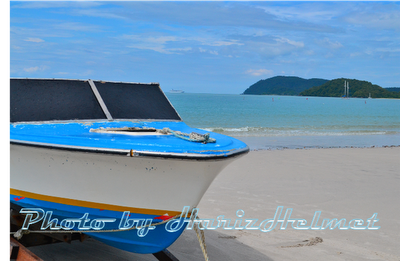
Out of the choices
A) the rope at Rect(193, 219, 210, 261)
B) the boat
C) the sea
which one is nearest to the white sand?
the rope at Rect(193, 219, 210, 261)

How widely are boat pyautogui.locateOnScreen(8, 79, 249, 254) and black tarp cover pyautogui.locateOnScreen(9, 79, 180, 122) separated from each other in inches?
2.3

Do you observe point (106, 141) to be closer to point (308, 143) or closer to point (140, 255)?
point (140, 255)

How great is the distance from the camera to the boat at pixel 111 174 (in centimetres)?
291

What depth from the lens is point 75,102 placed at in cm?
407

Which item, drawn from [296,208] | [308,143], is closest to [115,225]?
[296,208]

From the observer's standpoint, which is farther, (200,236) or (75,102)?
(75,102)

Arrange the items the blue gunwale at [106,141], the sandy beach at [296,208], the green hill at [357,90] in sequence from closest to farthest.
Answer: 1. the blue gunwale at [106,141]
2. the sandy beach at [296,208]
3. the green hill at [357,90]

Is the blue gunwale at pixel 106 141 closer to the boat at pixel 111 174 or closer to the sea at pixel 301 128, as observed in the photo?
the boat at pixel 111 174

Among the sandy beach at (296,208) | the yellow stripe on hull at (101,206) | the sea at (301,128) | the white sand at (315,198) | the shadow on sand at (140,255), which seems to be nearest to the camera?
the yellow stripe on hull at (101,206)

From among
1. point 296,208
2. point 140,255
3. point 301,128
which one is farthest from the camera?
point 301,128

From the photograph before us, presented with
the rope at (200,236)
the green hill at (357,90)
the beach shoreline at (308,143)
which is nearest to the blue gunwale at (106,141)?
the rope at (200,236)

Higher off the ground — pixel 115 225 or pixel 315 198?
pixel 115 225

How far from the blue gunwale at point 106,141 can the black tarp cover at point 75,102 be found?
0.22 m

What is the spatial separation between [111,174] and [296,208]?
3.89 meters
